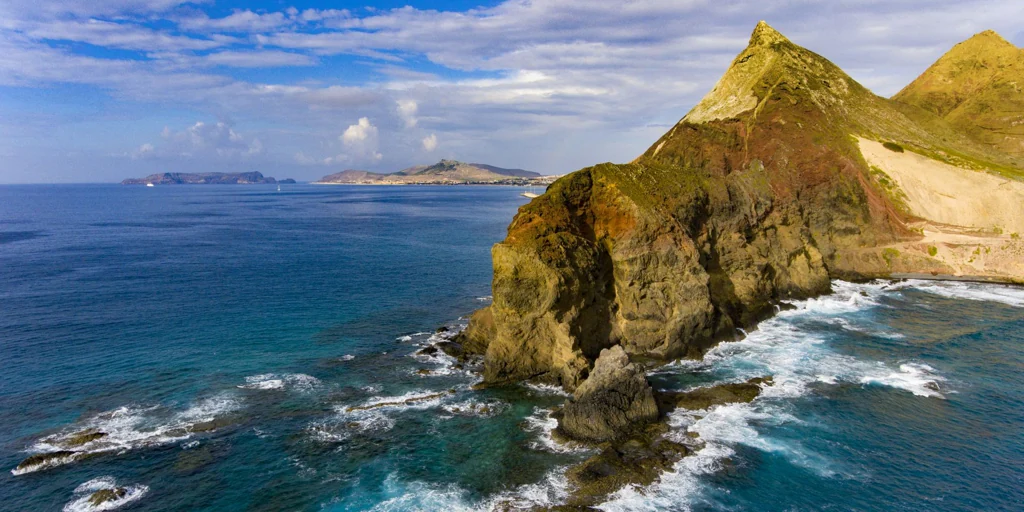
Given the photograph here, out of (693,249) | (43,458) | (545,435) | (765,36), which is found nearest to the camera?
(43,458)

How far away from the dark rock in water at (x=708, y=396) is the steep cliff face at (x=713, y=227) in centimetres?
647

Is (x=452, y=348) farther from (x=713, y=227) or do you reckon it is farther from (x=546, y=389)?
(x=713, y=227)

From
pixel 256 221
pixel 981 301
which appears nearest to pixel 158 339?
pixel 981 301

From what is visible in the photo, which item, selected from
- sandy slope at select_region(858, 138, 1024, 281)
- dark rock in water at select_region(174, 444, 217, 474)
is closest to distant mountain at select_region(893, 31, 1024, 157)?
sandy slope at select_region(858, 138, 1024, 281)

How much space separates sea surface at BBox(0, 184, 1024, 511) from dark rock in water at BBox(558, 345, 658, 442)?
195 centimetres

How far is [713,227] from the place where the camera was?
61000 mm

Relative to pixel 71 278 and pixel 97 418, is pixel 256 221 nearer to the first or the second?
pixel 71 278

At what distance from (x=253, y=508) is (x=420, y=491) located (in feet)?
27.8

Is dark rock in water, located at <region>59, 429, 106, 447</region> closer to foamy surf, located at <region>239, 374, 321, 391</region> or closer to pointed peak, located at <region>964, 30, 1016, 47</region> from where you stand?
foamy surf, located at <region>239, 374, 321, 391</region>

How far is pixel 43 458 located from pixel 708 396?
4222 centimetres

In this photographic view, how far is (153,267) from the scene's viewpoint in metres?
86.8

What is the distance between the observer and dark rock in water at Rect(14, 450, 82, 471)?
31.9 metres

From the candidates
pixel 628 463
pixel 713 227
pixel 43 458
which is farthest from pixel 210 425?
pixel 713 227

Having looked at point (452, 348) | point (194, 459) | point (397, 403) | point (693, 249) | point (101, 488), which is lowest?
point (101, 488)
